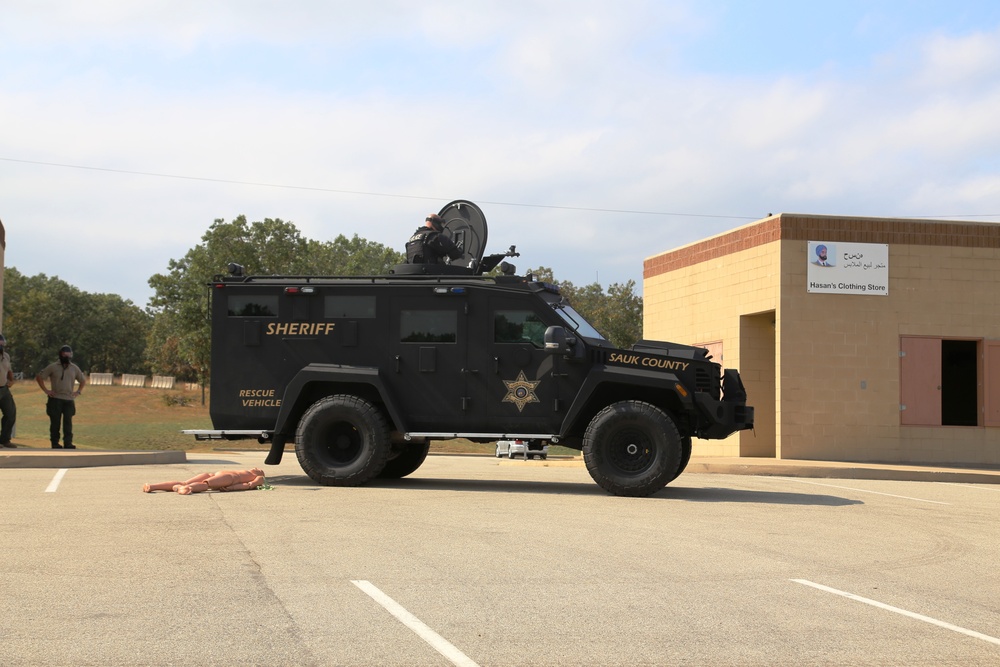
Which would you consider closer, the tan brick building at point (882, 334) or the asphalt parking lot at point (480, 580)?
the asphalt parking lot at point (480, 580)

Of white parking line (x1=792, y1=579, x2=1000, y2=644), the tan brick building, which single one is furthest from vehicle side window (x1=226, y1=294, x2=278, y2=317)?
the tan brick building

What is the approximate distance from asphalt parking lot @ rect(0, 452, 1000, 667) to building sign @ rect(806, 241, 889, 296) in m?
10.6

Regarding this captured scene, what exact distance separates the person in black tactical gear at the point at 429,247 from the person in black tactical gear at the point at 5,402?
6814mm

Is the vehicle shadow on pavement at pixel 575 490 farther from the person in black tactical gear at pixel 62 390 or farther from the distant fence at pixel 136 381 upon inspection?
the distant fence at pixel 136 381

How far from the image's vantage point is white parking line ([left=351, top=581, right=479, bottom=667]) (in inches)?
207

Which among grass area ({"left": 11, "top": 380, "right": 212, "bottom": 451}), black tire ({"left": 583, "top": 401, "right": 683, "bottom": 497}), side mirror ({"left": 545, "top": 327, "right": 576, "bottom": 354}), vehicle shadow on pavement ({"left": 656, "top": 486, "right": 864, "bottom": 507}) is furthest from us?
grass area ({"left": 11, "top": 380, "right": 212, "bottom": 451})

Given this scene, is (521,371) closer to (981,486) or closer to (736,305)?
(981,486)

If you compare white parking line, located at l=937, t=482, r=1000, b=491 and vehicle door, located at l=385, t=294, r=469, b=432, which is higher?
vehicle door, located at l=385, t=294, r=469, b=432

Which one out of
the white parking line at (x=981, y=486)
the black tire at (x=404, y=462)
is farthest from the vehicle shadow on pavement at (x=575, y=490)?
the white parking line at (x=981, y=486)

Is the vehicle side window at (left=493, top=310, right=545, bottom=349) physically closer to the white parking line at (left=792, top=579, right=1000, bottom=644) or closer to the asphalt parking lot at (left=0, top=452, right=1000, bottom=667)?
the asphalt parking lot at (left=0, top=452, right=1000, bottom=667)

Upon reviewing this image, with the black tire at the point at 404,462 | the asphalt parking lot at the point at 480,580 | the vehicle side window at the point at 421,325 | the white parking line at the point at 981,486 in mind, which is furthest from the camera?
the white parking line at the point at 981,486

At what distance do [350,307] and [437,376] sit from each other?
1.37 metres

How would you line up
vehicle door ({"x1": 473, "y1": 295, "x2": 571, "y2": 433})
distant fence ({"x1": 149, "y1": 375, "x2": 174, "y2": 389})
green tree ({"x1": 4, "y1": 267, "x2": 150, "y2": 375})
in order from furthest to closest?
green tree ({"x1": 4, "y1": 267, "x2": 150, "y2": 375}) → distant fence ({"x1": 149, "y1": 375, "x2": 174, "y2": 389}) → vehicle door ({"x1": 473, "y1": 295, "x2": 571, "y2": 433})

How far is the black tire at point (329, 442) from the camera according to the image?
13345 millimetres
